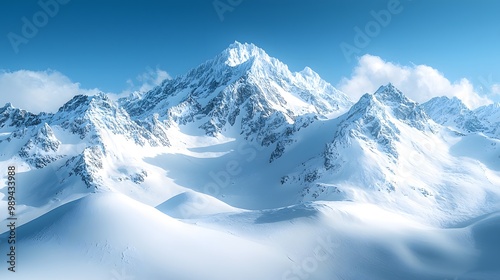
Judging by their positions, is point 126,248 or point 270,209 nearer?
point 126,248

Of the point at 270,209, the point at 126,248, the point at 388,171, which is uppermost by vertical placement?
the point at 388,171

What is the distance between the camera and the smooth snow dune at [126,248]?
153 feet

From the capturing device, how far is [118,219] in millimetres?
55688

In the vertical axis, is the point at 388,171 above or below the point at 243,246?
above

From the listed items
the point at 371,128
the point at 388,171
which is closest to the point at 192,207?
the point at 388,171

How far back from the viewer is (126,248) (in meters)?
50.8

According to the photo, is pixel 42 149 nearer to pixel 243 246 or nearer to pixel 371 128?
pixel 243 246

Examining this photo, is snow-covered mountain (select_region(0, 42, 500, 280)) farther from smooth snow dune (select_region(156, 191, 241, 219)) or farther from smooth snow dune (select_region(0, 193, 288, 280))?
smooth snow dune (select_region(156, 191, 241, 219))

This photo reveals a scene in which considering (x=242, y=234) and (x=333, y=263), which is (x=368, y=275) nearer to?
(x=333, y=263)

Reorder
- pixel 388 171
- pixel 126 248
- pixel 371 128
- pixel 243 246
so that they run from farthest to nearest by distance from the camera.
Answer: pixel 371 128, pixel 388 171, pixel 243 246, pixel 126 248

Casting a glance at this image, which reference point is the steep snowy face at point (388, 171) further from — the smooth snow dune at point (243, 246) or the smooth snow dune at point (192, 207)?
the smooth snow dune at point (243, 246)

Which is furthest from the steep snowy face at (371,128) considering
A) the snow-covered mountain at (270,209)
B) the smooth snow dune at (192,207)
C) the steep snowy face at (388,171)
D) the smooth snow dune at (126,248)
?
the smooth snow dune at (126,248)

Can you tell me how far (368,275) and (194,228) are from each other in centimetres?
2903

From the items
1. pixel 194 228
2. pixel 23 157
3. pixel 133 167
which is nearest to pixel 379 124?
pixel 133 167
